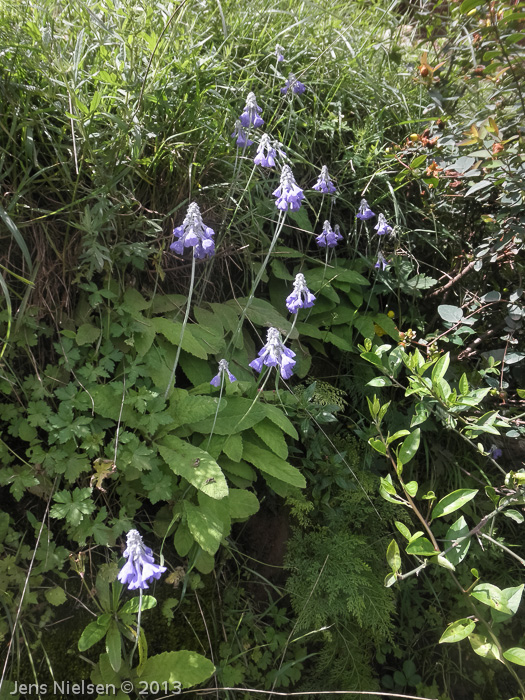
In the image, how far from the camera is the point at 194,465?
155 cm

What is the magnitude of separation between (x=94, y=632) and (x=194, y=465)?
0.56m

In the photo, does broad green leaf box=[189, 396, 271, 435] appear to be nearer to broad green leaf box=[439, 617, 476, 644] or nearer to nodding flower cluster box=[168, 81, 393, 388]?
nodding flower cluster box=[168, 81, 393, 388]

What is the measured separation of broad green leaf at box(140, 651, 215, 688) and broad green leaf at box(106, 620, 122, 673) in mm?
134

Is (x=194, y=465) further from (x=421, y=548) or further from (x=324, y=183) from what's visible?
(x=324, y=183)

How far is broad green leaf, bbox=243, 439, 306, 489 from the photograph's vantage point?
1682 millimetres

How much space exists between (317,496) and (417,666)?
3.29ft

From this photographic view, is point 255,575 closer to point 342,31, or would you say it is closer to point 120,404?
point 120,404

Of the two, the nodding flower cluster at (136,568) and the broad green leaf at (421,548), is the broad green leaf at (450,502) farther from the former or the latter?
the nodding flower cluster at (136,568)

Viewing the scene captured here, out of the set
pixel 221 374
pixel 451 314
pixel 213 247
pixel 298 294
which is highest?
pixel 213 247

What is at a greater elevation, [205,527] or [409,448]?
[409,448]

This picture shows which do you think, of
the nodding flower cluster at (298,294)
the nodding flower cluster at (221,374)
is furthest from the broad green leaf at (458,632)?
the nodding flower cluster at (298,294)

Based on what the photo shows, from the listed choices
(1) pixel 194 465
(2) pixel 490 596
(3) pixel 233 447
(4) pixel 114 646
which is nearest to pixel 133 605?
(4) pixel 114 646

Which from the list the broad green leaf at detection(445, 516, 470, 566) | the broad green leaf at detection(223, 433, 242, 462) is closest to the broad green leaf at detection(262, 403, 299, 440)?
the broad green leaf at detection(223, 433, 242, 462)

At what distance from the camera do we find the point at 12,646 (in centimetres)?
145
